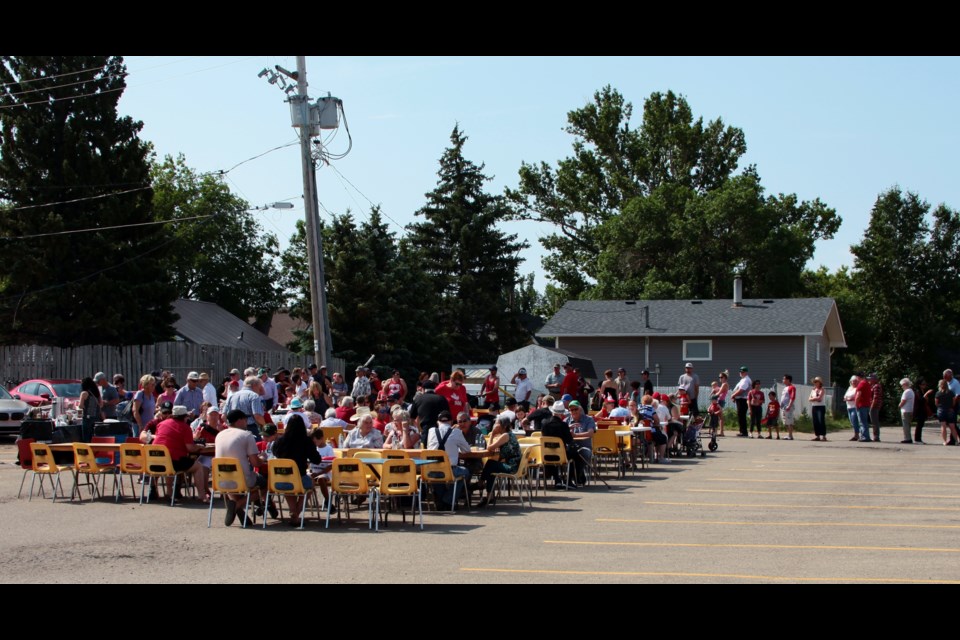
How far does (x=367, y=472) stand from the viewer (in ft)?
41.9

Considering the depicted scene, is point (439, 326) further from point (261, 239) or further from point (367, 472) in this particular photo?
point (367, 472)

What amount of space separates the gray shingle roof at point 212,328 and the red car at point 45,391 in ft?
64.0

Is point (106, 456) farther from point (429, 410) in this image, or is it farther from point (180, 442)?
point (429, 410)

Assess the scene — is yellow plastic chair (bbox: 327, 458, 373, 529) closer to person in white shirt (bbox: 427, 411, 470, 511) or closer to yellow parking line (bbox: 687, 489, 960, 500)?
person in white shirt (bbox: 427, 411, 470, 511)

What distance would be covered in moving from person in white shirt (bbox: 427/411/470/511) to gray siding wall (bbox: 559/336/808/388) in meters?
30.3

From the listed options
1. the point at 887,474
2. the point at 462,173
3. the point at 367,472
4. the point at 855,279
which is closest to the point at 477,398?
the point at 887,474

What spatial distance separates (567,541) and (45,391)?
21284 millimetres

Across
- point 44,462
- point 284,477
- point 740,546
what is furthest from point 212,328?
point 740,546

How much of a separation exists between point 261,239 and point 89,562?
204 feet

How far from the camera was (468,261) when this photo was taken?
5738 cm

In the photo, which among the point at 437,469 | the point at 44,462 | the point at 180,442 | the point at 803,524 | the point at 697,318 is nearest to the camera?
the point at 803,524

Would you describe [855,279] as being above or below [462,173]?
below
